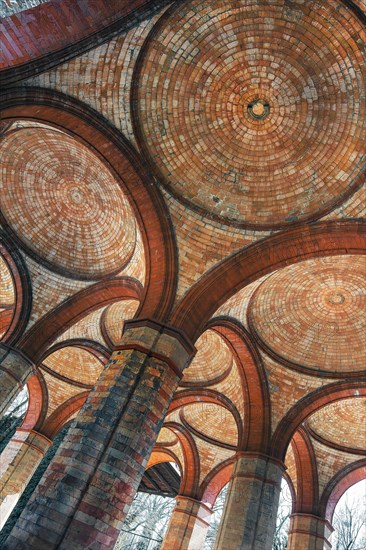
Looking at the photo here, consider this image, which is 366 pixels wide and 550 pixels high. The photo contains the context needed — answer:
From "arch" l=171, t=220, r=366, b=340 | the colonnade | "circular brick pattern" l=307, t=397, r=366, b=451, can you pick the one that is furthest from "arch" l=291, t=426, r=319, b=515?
"arch" l=171, t=220, r=366, b=340

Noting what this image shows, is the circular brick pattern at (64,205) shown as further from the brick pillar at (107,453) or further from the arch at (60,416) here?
the arch at (60,416)

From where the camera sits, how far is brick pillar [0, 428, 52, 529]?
522 inches

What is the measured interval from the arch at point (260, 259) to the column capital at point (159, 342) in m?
0.29

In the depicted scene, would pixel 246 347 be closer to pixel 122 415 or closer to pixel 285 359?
pixel 285 359

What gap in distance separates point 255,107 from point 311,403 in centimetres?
803

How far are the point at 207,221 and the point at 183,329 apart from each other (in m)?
2.52

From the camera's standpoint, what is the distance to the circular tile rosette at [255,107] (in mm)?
6906

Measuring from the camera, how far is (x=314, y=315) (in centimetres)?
1141

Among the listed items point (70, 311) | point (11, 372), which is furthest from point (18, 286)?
point (11, 372)

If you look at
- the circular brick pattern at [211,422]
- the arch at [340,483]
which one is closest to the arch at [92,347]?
the circular brick pattern at [211,422]

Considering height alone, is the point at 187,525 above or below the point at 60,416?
below

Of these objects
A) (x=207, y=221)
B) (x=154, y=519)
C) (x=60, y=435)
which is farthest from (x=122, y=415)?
(x=154, y=519)

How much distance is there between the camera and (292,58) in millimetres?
7207

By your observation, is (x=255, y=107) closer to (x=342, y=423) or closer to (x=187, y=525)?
(x=342, y=423)
